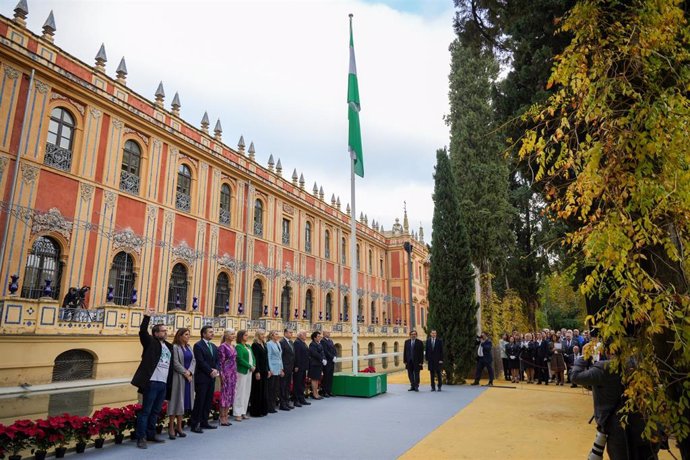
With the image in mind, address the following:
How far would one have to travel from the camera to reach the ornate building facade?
12.6m

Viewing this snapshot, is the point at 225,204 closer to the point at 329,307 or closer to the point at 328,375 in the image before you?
the point at 329,307

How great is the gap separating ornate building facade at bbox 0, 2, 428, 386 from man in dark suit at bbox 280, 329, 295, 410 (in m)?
2.25

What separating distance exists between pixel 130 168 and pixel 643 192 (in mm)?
17355

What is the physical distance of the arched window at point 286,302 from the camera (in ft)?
80.4

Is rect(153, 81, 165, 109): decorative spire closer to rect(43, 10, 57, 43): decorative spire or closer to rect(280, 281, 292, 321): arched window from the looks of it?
rect(43, 10, 57, 43): decorative spire

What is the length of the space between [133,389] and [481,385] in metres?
10.7

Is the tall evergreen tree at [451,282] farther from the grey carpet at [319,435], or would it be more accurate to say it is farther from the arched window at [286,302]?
the arched window at [286,302]

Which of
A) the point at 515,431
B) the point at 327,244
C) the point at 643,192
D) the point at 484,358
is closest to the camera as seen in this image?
the point at 643,192

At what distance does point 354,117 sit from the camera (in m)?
11.6

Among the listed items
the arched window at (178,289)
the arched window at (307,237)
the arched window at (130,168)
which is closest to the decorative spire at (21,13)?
the arched window at (130,168)

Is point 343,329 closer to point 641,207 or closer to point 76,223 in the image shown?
point 76,223

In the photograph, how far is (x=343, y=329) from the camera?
2761 cm

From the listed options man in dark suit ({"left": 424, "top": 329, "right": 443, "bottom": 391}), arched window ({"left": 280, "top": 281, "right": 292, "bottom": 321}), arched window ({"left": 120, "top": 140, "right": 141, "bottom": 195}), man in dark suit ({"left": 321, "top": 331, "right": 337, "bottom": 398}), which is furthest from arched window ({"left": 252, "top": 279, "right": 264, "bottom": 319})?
man in dark suit ({"left": 424, "top": 329, "right": 443, "bottom": 391})

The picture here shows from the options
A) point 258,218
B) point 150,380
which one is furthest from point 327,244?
point 150,380
